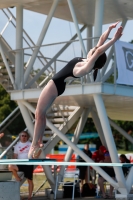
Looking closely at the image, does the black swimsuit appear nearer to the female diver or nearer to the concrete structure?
the female diver

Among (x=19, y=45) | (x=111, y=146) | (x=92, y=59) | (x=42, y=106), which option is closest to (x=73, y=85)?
(x=111, y=146)

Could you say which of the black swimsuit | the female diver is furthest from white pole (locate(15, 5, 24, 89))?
the black swimsuit

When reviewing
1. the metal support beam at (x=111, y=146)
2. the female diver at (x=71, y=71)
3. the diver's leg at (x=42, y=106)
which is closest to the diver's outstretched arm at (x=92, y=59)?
the female diver at (x=71, y=71)

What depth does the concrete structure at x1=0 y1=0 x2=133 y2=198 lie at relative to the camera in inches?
631

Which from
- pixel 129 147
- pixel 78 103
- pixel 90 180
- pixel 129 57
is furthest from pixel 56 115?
pixel 129 147

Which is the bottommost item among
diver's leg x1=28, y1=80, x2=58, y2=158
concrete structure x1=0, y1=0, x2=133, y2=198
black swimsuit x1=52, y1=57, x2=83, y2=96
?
diver's leg x1=28, y1=80, x2=58, y2=158

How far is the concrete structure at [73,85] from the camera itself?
16.0 metres

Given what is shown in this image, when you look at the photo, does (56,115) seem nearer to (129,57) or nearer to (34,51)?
(34,51)

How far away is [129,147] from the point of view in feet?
229

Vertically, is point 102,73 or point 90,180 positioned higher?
point 102,73

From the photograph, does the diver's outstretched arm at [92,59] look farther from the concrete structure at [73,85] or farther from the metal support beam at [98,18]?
the metal support beam at [98,18]

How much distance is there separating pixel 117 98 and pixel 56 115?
361 cm

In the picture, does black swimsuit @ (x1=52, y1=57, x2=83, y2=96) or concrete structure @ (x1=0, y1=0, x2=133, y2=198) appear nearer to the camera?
black swimsuit @ (x1=52, y1=57, x2=83, y2=96)

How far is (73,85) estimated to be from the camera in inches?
635
